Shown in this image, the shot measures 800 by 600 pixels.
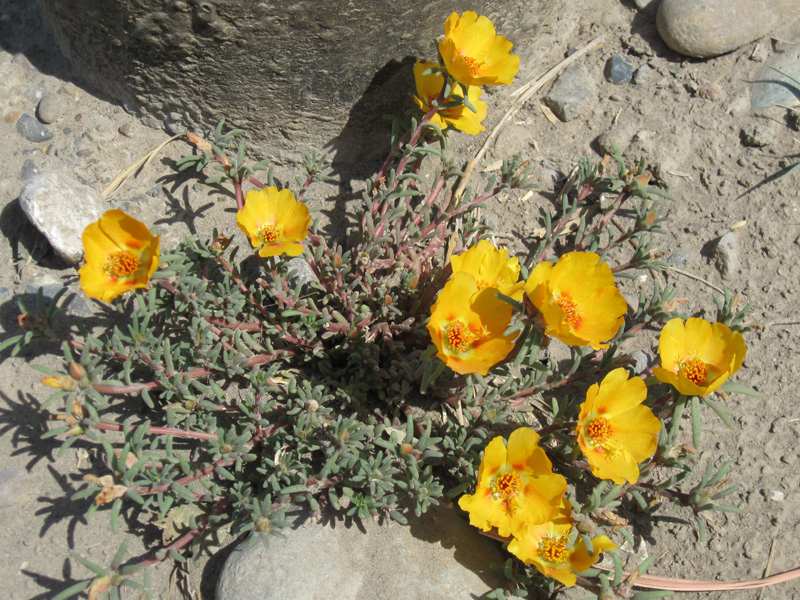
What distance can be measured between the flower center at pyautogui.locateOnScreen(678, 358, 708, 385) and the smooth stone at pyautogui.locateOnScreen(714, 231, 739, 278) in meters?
0.96

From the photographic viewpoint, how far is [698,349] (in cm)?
256

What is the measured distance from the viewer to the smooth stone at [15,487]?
2564mm

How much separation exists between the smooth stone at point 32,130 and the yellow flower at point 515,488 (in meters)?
2.81

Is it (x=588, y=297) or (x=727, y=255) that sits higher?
(x=588, y=297)

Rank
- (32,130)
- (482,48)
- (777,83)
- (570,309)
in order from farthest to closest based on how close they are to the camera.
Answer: (777,83) < (32,130) < (482,48) < (570,309)

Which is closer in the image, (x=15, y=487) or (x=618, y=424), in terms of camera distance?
(x=618, y=424)

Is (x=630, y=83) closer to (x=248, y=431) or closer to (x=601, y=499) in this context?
(x=601, y=499)

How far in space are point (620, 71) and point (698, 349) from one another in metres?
1.98

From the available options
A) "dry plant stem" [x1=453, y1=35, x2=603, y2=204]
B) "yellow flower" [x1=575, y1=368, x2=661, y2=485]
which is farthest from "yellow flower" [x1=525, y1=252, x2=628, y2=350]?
"dry plant stem" [x1=453, y1=35, x2=603, y2=204]

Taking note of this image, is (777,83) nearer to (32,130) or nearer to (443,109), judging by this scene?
(443,109)

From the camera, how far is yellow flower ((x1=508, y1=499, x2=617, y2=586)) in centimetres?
230

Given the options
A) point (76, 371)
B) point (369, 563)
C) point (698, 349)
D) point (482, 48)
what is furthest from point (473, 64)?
point (369, 563)

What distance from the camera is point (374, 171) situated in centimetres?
353

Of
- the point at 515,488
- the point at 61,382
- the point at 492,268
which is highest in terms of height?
the point at 492,268
